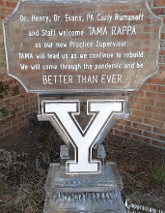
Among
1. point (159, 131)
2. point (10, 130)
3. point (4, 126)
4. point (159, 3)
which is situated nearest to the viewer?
point (159, 3)

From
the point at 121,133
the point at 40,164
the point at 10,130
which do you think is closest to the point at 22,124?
the point at 10,130

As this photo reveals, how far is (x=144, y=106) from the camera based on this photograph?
2.57 m

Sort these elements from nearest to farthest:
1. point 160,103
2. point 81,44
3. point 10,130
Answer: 1. point 81,44
2. point 160,103
3. point 10,130

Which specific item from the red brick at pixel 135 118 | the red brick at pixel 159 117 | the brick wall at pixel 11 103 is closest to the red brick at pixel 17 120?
the brick wall at pixel 11 103

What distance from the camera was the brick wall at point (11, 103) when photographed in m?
2.56

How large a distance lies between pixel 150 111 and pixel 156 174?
2.63ft

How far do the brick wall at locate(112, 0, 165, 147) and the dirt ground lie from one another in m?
0.13

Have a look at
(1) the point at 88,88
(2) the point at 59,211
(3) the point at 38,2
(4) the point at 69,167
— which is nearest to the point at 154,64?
(1) the point at 88,88

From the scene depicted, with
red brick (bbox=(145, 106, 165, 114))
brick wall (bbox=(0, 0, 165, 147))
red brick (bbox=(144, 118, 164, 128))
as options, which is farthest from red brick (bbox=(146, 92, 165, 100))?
red brick (bbox=(144, 118, 164, 128))

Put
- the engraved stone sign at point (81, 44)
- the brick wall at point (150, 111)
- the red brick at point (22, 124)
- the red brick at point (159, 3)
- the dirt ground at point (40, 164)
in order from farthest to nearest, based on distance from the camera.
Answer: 1. the red brick at point (22, 124)
2. the brick wall at point (150, 111)
3. the red brick at point (159, 3)
4. the dirt ground at point (40, 164)
5. the engraved stone sign at point (81, 44)

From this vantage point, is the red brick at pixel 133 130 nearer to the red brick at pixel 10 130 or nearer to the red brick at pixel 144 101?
the red brick at pixel 144 101

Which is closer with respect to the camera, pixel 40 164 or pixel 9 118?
pixel 40 164

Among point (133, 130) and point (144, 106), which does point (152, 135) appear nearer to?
point (133, 130)

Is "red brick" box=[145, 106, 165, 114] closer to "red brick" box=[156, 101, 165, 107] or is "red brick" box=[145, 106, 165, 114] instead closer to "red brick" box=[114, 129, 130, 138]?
"red brick" box=[156, 101, 165, 107]
